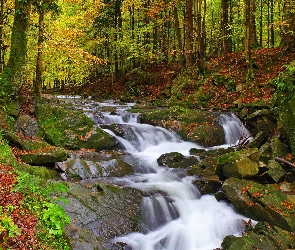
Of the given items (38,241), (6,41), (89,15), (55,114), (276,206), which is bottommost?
(276,206)

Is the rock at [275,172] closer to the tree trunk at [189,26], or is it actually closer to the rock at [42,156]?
the rock at [42,156]

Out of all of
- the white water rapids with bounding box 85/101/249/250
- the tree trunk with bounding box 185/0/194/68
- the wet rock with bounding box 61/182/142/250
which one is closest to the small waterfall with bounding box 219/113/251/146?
the white water rapids with bounding box 85/101/249/250

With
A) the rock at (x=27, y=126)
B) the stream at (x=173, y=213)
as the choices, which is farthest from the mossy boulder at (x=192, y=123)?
the rock at (x=27, y=126)

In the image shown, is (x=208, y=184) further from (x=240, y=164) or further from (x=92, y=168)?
(x=92, y=168)

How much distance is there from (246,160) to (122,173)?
155 inches

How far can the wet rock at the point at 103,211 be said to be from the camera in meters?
6.49

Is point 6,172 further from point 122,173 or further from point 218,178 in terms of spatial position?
point 218,178

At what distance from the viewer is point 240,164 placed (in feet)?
29.7

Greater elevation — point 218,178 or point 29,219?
point 29,219

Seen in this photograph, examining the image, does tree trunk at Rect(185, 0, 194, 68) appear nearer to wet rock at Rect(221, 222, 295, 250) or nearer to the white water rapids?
the white water rapids

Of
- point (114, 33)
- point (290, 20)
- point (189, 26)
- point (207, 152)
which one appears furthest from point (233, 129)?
point (114, 33)

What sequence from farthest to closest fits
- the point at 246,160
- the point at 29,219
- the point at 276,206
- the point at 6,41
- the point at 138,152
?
the point at 6,41 < the point at 138,152 < the point at 246,160 < the point at 276,206 < the point at 29,219

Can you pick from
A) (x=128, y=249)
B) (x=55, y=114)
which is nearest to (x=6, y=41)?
(x=55, y=114)

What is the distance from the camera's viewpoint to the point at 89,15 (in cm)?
2312
